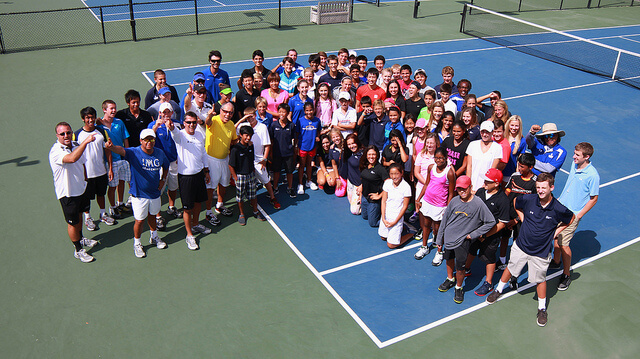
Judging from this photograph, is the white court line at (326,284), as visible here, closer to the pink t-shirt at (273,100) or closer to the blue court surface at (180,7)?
the pink t-shirt at (273,100)

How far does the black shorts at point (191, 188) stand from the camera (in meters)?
8.78

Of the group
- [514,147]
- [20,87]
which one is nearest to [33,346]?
[514,147]

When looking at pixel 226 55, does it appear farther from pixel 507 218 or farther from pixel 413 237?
pixel 507 218

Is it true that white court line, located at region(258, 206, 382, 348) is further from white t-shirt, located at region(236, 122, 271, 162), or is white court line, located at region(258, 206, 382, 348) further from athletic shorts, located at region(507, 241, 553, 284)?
athletic shorts, located at region(507, 241, 553, 284)

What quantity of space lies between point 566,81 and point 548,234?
43.1ft

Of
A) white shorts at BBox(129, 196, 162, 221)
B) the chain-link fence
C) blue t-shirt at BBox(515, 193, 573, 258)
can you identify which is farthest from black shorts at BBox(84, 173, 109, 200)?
the chain-link fence

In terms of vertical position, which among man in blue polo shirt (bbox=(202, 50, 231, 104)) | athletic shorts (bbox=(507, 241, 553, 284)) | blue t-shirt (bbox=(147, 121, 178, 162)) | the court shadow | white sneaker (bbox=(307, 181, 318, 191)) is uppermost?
man in blue polo shirt (bbox=(202, 50, 231, 104))

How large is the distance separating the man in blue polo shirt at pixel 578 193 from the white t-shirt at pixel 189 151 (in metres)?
5.98

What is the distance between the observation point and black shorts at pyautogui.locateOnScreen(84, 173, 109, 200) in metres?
8.78

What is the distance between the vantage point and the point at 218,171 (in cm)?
945

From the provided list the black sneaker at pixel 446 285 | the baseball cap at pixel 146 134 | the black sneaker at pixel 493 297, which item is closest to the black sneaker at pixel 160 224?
the baseball cap at pixel 146 134

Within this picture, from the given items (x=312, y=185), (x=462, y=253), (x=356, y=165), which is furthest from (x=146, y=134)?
(x=462, y=253)

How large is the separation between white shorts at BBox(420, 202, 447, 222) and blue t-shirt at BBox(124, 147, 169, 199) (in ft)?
14.5

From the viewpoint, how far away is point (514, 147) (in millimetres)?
9234
